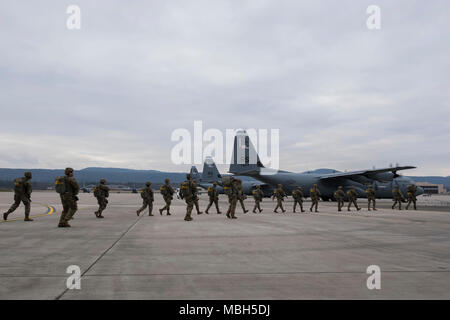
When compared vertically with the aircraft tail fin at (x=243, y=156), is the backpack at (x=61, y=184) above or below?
below

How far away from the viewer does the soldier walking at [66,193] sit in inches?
470

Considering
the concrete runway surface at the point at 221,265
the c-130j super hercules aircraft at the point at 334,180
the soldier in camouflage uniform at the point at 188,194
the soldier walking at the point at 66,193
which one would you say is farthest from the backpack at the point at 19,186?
the c-130j super hercules aircraft at the point at 334,180

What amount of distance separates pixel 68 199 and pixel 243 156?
3056 cm

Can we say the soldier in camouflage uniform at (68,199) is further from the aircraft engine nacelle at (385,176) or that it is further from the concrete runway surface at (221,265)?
the aircraft engine nacelle at (385,176)

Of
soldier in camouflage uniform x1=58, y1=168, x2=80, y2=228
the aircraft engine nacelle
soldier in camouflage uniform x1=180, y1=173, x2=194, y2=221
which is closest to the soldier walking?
soldier in camouflage uniform x1=58, y1=168, x2=80, y2=228

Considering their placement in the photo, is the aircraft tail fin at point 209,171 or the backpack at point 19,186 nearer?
the backpack at point 19,186

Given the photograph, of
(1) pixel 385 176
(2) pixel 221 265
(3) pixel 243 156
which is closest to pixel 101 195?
(2) pixel 221 265

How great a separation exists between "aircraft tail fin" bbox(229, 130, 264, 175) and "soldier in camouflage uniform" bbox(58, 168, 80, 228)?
28.1 m

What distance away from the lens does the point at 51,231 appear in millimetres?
10969

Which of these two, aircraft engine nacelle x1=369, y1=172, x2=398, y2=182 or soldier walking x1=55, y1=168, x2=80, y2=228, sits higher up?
aircraft engine nacelle x1=369, y1=172, x2=398, y2=182

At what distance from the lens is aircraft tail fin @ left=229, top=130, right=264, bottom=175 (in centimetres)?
4072

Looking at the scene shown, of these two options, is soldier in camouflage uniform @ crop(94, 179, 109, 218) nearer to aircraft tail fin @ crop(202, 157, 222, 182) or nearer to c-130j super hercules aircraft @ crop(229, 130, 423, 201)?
c-130j super hercules aircraft @ crop(229, 130, 423, 201)

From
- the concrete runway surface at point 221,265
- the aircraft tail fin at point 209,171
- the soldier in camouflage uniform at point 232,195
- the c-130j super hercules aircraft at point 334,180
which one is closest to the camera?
the concrete runway surface at point 221,265

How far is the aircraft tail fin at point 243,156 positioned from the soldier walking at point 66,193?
2813 centimetres
